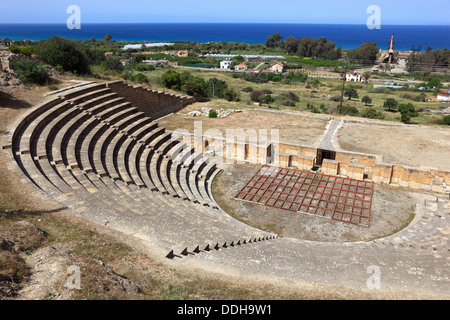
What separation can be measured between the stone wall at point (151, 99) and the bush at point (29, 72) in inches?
149

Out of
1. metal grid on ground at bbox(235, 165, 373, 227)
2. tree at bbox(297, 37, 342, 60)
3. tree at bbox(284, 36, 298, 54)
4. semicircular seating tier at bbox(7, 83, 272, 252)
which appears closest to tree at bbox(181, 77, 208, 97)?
semicircular seating tier at bbox(7, 83, 272, 252)

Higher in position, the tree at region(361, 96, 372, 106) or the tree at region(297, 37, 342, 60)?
the tree at region(297, 37, 342, 60)

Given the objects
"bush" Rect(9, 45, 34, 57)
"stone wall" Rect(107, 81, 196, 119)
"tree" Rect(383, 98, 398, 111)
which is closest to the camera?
"stone wall" Rect(107, 81, 196, 119)

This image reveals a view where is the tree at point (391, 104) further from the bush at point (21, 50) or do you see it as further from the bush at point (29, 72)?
the bush at point (21, 50)

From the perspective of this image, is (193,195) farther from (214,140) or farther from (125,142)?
(214,140)

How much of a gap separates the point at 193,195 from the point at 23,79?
513 inches

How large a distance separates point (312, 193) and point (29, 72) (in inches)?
686

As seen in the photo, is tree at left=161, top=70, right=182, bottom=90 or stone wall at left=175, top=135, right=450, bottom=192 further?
tree at left=161, top=70, right=182, bottom=90

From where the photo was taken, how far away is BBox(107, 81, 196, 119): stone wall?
2113 cm

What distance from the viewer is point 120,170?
12781 mm

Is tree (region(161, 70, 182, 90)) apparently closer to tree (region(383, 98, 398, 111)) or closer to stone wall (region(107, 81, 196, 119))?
stone wall (region(107, 81, 196, 119))

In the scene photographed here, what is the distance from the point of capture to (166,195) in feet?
39.3

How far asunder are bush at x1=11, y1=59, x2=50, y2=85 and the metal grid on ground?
46.4ft
